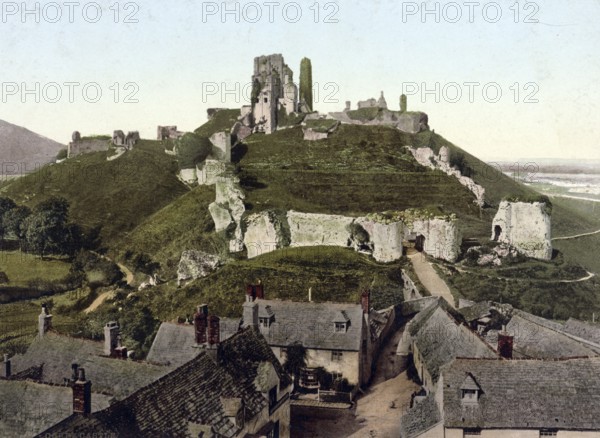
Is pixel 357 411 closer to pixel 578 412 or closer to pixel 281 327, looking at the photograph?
pixel 281 327

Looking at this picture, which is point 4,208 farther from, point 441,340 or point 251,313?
point 441,340

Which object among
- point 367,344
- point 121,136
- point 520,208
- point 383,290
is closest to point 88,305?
point 383,290

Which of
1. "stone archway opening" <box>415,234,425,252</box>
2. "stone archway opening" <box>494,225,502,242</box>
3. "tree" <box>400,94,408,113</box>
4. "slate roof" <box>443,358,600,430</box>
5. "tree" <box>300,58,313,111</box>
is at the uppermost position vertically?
"tree" <box>300,58,313,111</box>

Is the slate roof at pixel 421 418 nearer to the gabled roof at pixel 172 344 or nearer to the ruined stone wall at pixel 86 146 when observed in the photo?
the gabled roof at pixel 172 344

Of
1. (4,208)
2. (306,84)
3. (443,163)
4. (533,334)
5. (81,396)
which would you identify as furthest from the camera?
(306,84)

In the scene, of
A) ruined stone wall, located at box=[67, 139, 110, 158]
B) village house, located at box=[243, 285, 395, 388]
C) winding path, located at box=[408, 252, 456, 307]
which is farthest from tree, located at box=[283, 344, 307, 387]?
ruined stone wall, located at box=[67, 139, 110, 158]

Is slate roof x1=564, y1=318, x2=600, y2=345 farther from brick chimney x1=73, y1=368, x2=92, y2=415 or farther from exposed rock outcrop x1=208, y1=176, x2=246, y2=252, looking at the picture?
exposed rock outcrop x1=208, y1=176, x2=246, y2=252

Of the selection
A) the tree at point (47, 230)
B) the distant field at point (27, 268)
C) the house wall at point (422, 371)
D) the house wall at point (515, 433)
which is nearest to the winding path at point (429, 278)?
the house wall at point (422, 371)

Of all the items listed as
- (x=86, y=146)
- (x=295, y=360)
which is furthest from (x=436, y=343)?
(x=86, y=146)
